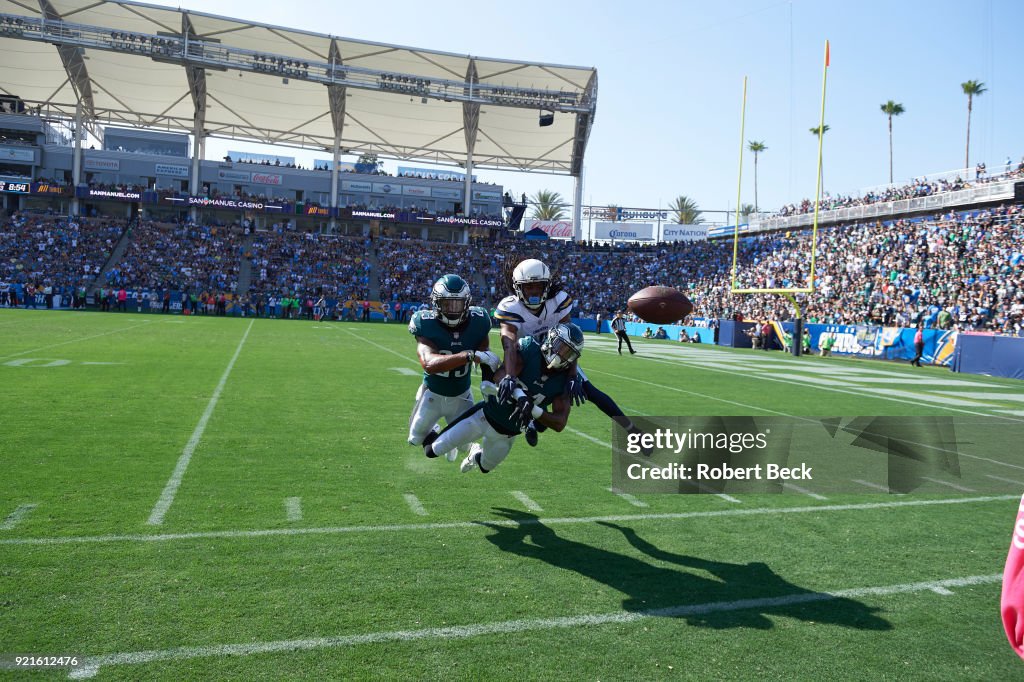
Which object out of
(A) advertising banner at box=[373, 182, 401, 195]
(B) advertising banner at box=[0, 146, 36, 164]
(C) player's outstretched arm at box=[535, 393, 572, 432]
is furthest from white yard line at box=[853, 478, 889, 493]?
(B) advertising banner at box=[0, 146, 36, 164]

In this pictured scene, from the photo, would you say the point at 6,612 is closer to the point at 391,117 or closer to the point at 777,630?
the point at 777,630

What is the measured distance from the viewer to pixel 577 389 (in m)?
5.59

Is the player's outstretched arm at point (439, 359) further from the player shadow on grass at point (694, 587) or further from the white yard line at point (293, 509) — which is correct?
the white yard line at point (293, 509)

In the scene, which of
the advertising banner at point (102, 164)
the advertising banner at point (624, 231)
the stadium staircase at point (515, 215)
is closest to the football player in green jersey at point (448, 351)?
A: the stadium staircase at point (515, 215)

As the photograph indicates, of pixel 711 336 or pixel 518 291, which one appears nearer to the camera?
pixel 518 291

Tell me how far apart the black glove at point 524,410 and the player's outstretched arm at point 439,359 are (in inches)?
18.7

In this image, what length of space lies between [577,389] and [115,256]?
154 ft

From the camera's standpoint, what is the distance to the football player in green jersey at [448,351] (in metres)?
5.77

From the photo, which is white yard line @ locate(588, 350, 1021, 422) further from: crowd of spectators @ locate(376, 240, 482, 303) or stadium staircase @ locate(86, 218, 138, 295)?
stadium staircase @ locate(86, 218, 138, 295)

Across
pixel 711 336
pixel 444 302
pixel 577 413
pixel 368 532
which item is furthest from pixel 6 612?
pixel 711 336

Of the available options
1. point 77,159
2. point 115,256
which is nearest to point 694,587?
point 115,256

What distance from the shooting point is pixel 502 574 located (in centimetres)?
454

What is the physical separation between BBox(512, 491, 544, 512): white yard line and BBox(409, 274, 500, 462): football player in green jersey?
2.19 feet

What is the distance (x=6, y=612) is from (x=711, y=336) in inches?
1342
